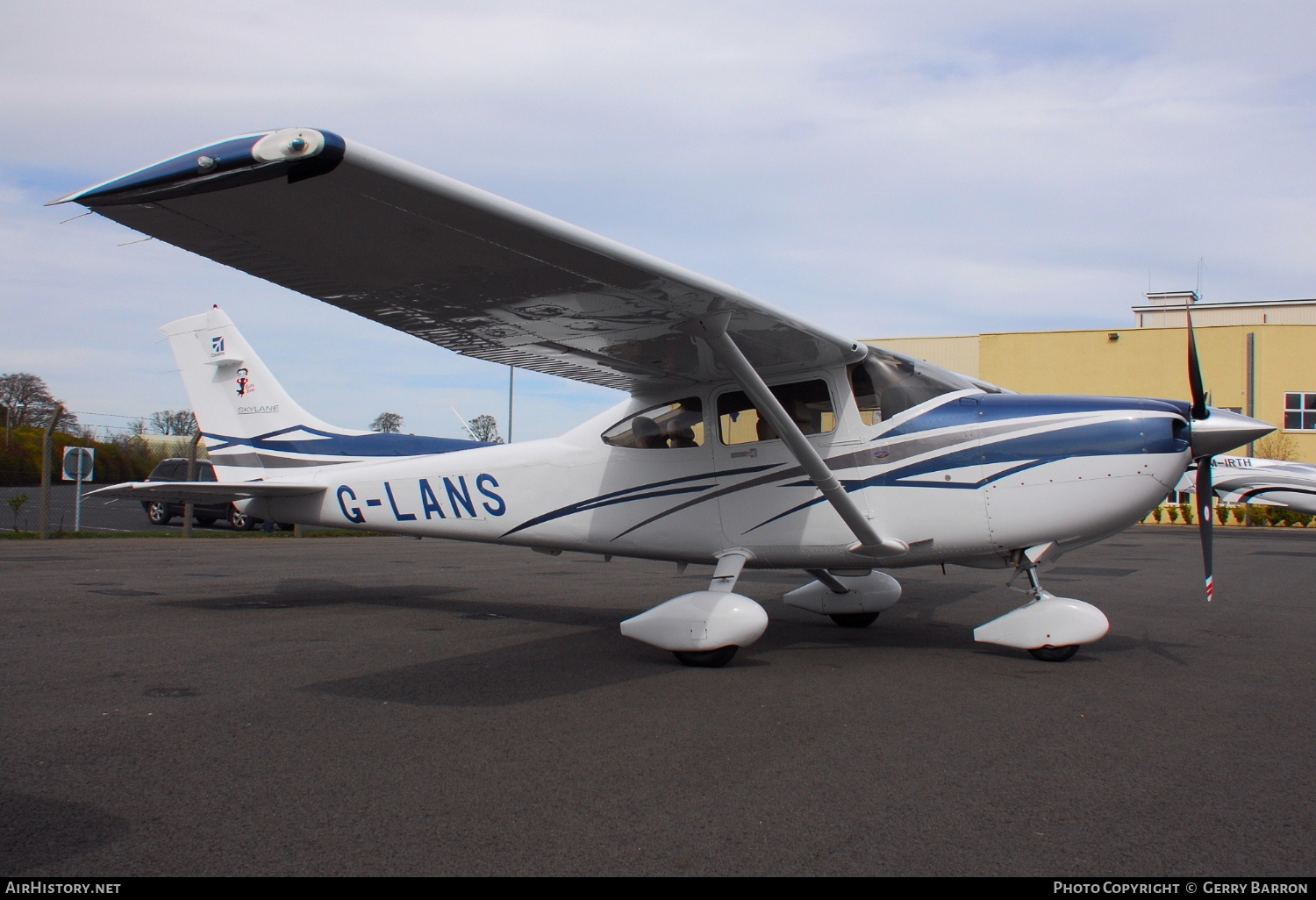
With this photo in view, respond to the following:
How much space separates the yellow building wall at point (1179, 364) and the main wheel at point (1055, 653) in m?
29.5

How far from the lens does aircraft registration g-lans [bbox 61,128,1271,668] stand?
4.07 meters

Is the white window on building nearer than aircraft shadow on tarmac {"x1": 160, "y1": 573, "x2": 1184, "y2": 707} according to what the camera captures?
No

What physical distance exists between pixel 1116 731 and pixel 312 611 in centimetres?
673

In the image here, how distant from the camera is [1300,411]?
107 ft

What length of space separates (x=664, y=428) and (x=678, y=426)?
5.1 inches

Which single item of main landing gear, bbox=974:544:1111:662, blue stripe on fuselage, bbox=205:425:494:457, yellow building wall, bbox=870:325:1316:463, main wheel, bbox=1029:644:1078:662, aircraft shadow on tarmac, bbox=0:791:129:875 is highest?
yellow building wall, bbox=870:325:1316:463

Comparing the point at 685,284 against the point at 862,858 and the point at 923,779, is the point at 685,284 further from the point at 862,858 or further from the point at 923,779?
the point at 862,858

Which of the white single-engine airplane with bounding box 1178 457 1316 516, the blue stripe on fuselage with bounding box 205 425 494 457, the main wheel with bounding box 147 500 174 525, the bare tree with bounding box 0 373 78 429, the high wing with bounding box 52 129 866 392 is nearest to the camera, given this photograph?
the high wing with bounding box 52 129 866 392

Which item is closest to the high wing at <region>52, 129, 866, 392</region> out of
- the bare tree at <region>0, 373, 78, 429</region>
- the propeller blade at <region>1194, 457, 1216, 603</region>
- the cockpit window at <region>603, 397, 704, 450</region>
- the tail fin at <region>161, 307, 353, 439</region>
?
the cockpit window at <region>603, 397, 704, 450</region>

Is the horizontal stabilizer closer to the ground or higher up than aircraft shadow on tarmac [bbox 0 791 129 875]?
higher up

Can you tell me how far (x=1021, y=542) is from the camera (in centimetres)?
603

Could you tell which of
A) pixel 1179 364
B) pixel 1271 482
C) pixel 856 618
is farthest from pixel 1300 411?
pixel 856 618

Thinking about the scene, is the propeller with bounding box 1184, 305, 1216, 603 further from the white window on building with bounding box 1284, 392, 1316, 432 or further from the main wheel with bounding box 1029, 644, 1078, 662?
the white window on building with bounding box 1284, 392, 1316, 432

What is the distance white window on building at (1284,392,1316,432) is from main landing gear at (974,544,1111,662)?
33715 mm
